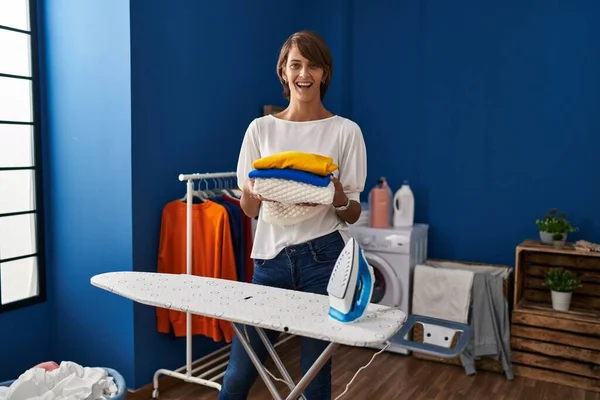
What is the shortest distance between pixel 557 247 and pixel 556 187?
454mm

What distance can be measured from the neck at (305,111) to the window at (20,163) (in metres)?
1.60

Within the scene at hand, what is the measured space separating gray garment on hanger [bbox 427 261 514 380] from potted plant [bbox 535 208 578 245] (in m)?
0.32

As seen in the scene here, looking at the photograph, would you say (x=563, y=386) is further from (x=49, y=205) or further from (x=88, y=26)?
(x=88, y=26)

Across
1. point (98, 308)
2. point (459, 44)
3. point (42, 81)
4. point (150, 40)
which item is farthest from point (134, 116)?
point (459, 44)

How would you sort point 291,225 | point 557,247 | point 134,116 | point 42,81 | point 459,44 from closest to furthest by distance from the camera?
point 291,225
point 134,116
point 42,81
point 557,247
point 459,44

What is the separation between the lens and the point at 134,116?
8.87ft

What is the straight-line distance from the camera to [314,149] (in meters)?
1.80

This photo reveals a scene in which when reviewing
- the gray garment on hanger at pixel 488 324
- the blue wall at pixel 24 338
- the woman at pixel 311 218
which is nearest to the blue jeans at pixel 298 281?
the woman at pixel 311 218

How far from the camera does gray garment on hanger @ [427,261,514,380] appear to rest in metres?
3.16

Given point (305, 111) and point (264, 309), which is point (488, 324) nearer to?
point (305, 111)

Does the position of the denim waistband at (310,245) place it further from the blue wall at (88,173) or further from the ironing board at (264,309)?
the blue wall at (88,173)

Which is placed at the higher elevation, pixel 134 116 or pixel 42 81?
pixel 42 81

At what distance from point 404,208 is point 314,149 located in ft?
6.44

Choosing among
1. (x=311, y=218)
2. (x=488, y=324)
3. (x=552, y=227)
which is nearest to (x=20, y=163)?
(x=311, y=218)
